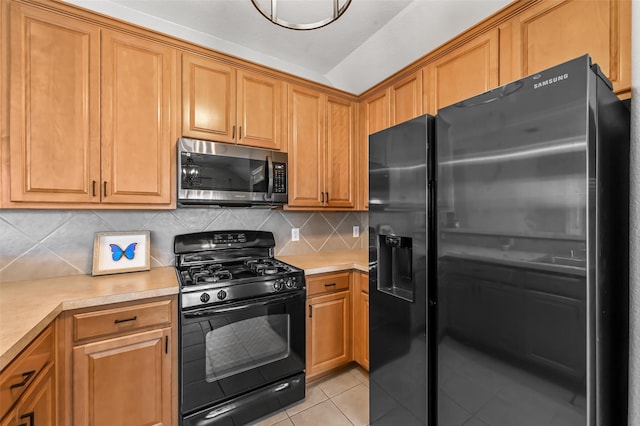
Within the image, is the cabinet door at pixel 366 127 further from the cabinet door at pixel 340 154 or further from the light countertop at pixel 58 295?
the light countertop at pixel 58 295

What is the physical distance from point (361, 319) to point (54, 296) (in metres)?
1.84

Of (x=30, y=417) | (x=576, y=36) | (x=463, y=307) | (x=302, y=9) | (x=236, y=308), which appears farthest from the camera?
(x=302, y=9)

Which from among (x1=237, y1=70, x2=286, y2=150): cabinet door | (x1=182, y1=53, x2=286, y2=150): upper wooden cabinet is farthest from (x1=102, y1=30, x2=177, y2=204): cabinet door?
(x1=237, y1=70, x2=286, y2=150): cabinet door

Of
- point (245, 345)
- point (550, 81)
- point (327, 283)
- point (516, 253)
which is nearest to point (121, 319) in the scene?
point (245, 345)

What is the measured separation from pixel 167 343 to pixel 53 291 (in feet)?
2.06

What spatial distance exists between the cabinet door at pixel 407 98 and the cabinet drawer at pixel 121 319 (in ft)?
6.66

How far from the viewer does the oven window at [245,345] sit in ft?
5.54

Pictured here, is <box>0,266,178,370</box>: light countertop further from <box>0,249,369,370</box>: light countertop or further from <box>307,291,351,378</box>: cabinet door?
<box>307,291,351,378</box>: cabinet door

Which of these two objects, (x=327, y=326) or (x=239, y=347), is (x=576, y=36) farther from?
(x=239, y=347)

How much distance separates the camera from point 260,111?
2.21m

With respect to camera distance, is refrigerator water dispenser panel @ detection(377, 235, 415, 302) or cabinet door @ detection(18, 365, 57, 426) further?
refrigerator water dispenser panel @ detection(377, 235, 415, 302)

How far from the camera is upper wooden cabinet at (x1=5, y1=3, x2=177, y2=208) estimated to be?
4.99ft

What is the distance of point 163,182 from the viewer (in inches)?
73.7

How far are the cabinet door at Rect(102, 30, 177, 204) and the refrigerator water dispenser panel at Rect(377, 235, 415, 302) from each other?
4.56 feet
